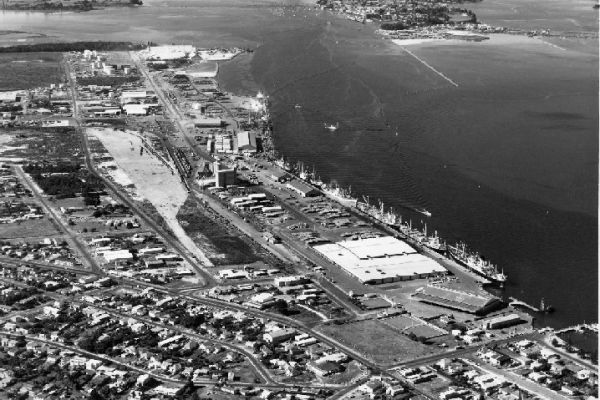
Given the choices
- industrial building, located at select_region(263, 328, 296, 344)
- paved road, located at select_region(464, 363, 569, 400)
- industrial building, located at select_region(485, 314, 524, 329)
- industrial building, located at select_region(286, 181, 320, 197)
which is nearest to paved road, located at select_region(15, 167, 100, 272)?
industrial building, located at select_region(263, 328, 296, 344)

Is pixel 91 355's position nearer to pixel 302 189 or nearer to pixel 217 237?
pixel 217 237

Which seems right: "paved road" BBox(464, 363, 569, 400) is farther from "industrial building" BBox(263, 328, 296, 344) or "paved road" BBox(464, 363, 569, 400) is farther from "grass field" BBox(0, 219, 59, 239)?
"grass field" BBox(0, 219, 59, 239)

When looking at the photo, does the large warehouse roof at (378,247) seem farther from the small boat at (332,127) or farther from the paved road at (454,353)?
the small boat at (332,127)

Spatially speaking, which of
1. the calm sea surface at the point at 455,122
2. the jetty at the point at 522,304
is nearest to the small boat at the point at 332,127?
the calm sea surface at the point at 455,122

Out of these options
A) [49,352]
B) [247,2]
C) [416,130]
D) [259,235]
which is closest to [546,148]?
[416,130]

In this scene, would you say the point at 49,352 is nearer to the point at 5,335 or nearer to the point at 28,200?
the point at 5,335

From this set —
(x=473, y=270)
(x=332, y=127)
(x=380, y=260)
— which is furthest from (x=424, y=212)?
(x=332, y=127)

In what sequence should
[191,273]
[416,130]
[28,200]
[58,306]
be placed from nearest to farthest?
[58,306]
[191,273]
[28,200]
[416,130]
